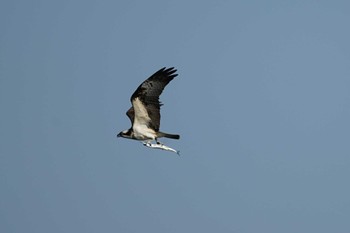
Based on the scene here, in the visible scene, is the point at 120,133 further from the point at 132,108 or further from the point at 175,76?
the point at 175,76

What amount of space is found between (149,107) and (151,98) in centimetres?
32

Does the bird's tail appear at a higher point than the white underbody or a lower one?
lower

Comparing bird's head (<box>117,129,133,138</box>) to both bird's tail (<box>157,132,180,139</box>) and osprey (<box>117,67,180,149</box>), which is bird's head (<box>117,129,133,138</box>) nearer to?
osprey (<box>117,67,180,149</box>)

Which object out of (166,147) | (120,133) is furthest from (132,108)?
(166,147)

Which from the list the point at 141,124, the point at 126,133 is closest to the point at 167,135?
the point at 141,124

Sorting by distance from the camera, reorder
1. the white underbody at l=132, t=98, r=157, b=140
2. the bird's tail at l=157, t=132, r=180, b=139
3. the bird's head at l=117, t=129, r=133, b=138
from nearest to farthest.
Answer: the bird's tail at l=157, t=132, r=180, b=139
the white underbody at l=132, t=98, r=157, b=140
the bird's head at l=117, t=129, r=133, b=138

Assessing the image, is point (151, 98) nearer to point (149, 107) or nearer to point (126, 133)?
point (149, 107)

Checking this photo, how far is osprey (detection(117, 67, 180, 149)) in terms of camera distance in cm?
3002

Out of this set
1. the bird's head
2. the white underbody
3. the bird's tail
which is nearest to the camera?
the bird's tail

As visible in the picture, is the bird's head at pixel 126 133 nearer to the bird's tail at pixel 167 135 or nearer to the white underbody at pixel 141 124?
the white underbody at pixel 141 124

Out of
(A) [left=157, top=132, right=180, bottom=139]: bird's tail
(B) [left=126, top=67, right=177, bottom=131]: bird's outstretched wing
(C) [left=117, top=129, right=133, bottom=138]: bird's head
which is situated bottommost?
(A) [left=157, top=132, right=180, bottom=139]: bird's tail

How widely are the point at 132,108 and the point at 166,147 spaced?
312 cm

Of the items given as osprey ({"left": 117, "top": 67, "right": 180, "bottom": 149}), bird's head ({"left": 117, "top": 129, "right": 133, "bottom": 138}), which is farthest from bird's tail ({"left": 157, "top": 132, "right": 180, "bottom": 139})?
bird's head ({"left": 117, "top": 129, "right": 133, "bottom": 138})

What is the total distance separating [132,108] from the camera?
31.7 meters
